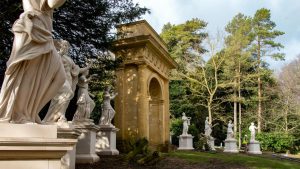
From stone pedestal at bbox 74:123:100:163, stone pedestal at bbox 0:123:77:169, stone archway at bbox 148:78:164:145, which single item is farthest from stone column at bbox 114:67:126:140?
stone pedestal at bbox 0:123:77:169

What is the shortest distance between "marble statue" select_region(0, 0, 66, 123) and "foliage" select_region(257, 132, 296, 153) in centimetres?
3367

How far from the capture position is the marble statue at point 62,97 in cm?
493

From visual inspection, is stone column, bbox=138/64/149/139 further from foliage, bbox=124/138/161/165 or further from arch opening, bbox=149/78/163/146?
foliage, bbox=124/138/161/165

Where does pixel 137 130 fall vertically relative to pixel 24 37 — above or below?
below

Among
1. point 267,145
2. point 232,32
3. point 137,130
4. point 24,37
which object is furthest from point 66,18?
point 232,32

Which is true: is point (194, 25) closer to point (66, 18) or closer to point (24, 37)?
point (66, 18)

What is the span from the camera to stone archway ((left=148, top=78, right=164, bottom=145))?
67.3 ft

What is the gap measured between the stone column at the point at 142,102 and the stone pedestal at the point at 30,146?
13.9 meters

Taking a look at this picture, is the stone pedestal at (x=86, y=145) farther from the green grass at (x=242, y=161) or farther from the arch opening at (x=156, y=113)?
the arch opening at (x=156, y=113)

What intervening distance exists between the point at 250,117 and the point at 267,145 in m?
3.58

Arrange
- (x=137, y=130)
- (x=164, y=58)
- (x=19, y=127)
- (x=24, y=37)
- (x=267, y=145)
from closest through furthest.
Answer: (x=19, y=127)
(x=24, y=37)
(x=137, y=130)
(x=164, y=58)
(x=267, y=145)

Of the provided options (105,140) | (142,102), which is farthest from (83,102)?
(142,102)

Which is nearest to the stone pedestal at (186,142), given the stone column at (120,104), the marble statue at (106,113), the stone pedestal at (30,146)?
the stone column at (120,104)

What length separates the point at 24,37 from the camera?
9.78 ft
